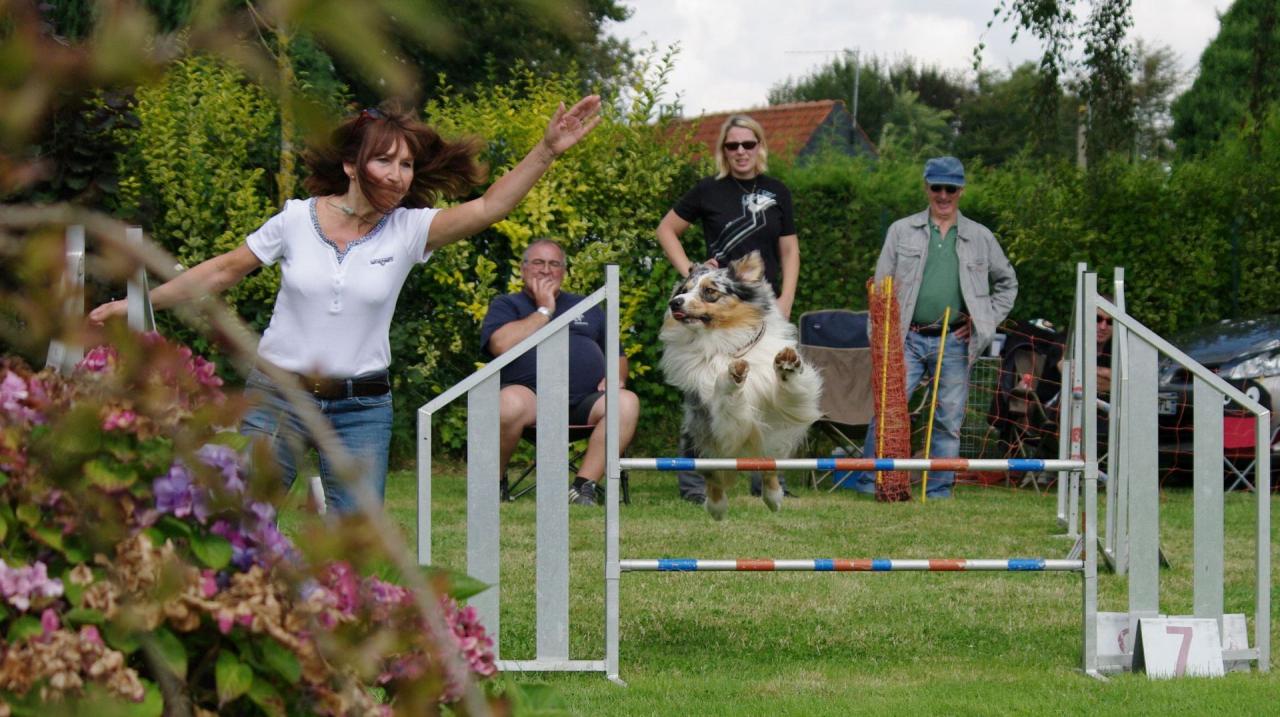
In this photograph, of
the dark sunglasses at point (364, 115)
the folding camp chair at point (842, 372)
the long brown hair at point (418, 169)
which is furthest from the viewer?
the folding camp chair at point (842, 372)

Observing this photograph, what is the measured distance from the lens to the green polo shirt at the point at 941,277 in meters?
8.95

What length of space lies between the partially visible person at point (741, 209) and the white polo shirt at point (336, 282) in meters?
3.01

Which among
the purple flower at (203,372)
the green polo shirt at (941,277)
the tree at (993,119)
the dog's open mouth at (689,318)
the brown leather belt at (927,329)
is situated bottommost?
the purple flower at (203,372)

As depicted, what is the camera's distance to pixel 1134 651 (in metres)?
4.93

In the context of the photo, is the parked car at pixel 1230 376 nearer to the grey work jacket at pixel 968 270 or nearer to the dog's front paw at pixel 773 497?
the grey work jacket at pixel 968 270

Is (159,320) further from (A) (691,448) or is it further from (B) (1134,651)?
(B) (1134,651)

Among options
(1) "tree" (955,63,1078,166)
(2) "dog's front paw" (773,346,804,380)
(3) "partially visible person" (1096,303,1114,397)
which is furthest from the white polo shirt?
(1) "tree" (955,63,1078,166)

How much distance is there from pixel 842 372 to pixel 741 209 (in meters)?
3.31

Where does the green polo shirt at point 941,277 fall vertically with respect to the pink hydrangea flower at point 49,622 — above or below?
above

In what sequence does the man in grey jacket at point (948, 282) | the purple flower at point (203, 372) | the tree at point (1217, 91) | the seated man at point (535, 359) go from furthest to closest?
1. the tree at point (1217, 91)
2. the man in grey jacket at point (948, 282)
3. the seated man at point (535, 359)
4. the purple flower at point (203, 372)

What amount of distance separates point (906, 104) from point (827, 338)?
42.7 m

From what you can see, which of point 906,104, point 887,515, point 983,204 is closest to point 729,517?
point 887,515

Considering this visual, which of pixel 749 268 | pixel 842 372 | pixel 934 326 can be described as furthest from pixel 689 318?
pixel 842 372

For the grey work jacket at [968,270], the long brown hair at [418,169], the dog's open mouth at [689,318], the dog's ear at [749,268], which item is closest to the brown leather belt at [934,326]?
the grey work jacket at [968,270]
